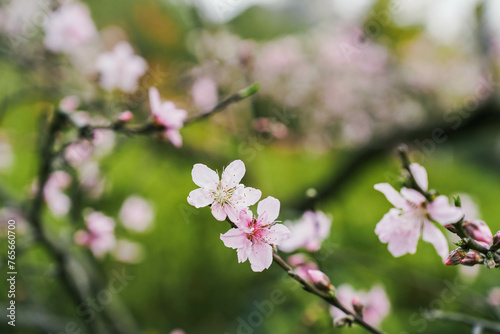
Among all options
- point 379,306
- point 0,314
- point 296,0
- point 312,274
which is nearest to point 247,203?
point 312,274

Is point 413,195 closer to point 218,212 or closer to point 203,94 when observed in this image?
point 218,212

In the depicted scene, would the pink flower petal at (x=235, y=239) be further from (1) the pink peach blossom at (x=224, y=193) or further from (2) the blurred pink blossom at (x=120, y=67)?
(2) the blurred pink blossom at (x=120, y=67)

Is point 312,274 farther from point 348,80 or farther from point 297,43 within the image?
point 297,43

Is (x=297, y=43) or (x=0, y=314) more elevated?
(x=0, y=314)

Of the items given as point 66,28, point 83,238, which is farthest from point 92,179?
point 66,28

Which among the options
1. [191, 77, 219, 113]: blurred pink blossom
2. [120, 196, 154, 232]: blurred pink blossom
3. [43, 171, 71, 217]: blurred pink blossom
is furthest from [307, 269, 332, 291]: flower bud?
[191, 77, 219, 113]: blurred pink blossom

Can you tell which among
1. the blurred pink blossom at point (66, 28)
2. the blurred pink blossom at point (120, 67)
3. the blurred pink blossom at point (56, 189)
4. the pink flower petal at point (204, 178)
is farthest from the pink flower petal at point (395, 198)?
the blurred pink blossom at point (66, 28)

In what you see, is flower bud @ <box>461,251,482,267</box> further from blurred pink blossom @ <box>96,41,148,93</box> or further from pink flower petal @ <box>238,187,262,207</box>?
blurred pink blossom @ <box>96,41,148,93</box>

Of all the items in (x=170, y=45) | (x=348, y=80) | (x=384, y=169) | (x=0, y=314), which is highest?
(x=0, y=314)
